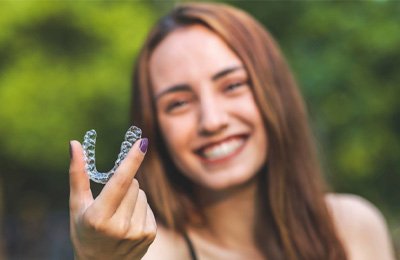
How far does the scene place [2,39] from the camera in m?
6.86

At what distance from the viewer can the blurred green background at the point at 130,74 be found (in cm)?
635

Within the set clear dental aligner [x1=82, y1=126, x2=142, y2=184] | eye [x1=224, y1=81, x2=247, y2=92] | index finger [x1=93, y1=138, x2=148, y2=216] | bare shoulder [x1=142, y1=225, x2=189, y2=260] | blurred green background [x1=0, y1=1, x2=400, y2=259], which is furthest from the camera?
blurred green background [x1=0, y1=1, x2=400, y2=259]

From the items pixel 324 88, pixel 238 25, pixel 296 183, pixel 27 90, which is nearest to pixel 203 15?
pixel 238 25

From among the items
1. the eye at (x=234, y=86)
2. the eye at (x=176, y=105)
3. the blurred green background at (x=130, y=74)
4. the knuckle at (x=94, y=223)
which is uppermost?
the eye at (x=234, y=86)

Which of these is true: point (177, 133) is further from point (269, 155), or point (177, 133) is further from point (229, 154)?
point (269, 155)

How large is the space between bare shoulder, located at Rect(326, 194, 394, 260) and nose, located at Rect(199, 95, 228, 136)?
0.58m

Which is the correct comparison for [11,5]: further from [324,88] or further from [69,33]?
[324,88]

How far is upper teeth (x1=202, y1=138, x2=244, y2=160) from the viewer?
2.08m

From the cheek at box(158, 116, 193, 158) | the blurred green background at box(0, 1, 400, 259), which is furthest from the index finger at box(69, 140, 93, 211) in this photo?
the blurred green background at box(0, 1, 400, 259)

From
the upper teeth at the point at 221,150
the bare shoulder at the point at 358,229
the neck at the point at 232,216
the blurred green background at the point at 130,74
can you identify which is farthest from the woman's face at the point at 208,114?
the blurred green background at the point at 130,74

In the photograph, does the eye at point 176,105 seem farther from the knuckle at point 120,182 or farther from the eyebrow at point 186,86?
the knuckle at point 120,182

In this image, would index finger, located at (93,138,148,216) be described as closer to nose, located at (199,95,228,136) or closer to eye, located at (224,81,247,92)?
nose, located at (199,95,228,136)

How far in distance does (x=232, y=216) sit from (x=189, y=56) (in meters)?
0.54

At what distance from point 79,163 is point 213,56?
87cm
